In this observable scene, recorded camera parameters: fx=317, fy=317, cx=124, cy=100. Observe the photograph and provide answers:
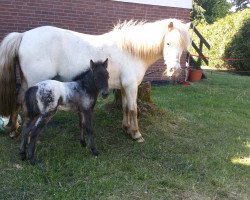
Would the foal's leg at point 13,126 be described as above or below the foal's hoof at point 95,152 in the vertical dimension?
above

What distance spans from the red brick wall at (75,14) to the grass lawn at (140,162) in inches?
144

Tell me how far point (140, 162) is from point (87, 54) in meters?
1.70

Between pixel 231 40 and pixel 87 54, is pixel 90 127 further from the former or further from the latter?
pixel 231 40

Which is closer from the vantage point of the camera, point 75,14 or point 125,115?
point 125,115

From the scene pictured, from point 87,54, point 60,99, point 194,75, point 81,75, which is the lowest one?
point 194,75

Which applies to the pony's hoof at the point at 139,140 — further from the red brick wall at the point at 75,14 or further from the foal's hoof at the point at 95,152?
the red brick wall at the point at 75,14

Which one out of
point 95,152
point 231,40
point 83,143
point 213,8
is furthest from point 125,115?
point 213,8

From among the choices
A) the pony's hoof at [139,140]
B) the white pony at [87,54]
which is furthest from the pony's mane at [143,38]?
the pony's hoof at [139,140]

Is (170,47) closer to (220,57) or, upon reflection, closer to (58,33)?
(58,33)

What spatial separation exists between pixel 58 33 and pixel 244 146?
3.62 m

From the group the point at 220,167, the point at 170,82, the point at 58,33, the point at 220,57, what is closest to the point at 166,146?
the point at 220,167

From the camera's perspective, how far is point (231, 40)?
56.7ft

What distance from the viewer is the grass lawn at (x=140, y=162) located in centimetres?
364

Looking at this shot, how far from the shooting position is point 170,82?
35.6 ft
